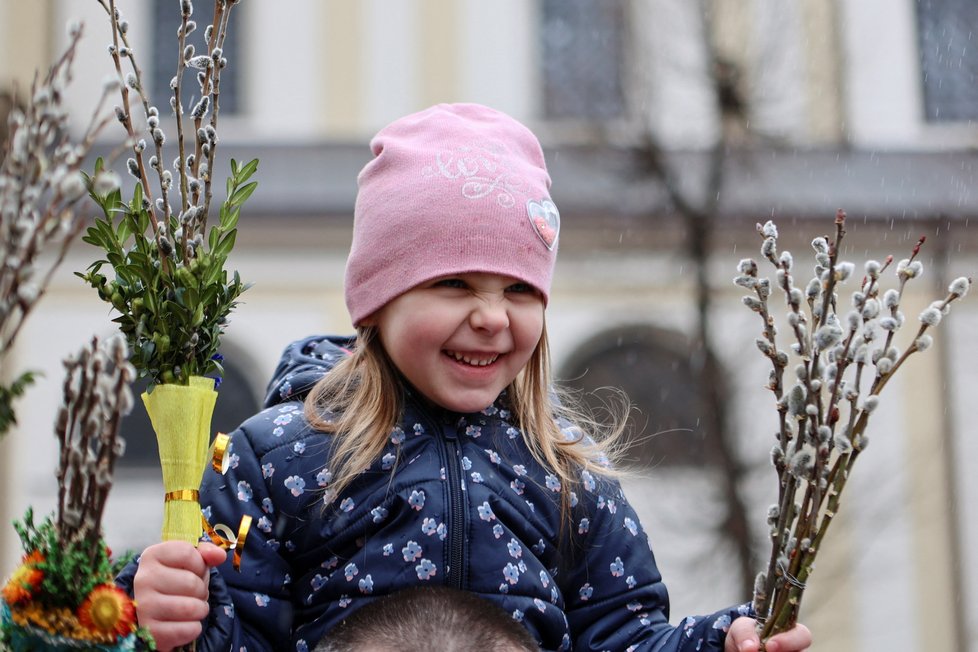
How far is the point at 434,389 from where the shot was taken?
211 cm

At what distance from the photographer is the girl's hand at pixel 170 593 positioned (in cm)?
160

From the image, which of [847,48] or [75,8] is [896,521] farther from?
[75,8]

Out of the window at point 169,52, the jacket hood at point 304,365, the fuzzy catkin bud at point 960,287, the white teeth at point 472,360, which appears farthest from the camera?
the window at point 169,52

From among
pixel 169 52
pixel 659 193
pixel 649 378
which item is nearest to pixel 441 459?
pixel 659 193

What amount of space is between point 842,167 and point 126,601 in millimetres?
10713

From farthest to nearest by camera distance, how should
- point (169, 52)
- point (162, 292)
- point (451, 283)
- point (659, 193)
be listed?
point (169, 52)
point (659, 193)
point (451, 283)
point (162, 292)

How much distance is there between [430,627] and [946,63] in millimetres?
11456

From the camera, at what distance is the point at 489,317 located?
2.03m

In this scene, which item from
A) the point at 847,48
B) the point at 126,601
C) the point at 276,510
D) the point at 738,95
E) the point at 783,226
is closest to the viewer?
the point at 126,601

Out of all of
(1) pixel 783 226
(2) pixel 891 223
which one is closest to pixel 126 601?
(1) pixel 783 226

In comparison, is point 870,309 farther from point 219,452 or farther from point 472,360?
point 219,452

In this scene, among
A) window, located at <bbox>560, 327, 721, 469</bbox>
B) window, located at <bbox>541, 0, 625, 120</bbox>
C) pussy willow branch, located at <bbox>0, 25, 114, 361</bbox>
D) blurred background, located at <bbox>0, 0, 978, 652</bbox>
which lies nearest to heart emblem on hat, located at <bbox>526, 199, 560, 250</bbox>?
pussy willow branch, located at <bbox>0, 25, 114, 361</bbox>

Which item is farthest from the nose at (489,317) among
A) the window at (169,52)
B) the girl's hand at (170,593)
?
the window at (169,52)

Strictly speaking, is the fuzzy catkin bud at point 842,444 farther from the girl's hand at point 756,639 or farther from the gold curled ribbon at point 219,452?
the gold curled ribbon at point 219,452
